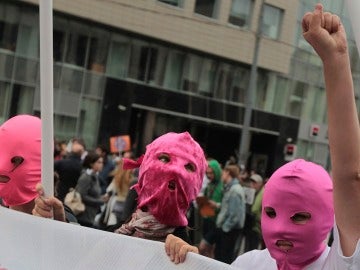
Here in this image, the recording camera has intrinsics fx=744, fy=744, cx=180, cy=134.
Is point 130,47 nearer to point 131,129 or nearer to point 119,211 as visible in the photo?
point 131,129

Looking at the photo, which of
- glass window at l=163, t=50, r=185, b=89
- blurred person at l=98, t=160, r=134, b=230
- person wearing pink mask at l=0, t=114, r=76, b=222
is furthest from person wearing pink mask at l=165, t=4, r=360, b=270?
glass window at l=163, t=50, r=185, b=89

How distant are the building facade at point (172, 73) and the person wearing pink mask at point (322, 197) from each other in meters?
18.2

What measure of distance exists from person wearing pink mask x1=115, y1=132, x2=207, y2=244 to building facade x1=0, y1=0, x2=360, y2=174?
17847 millimetres

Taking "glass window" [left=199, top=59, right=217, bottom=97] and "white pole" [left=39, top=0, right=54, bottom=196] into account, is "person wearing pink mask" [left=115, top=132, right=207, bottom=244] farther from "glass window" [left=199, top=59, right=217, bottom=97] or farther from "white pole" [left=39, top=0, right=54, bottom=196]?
"glass window" [left=199, top=59, right=217, bottom=97]

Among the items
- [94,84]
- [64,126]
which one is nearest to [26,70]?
[64,126]

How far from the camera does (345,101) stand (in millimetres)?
1599

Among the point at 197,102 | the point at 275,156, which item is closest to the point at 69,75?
the point at 197,102

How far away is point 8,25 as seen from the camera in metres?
20.9

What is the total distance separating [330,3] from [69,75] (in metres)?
20.5

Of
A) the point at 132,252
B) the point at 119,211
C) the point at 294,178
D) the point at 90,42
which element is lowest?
the point at 119,211

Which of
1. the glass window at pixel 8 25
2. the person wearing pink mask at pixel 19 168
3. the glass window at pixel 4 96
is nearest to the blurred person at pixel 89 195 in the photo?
the person wearing pink mask at pixel 19 168

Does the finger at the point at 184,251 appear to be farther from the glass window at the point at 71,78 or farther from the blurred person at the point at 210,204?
the glass window at the point at 71,78

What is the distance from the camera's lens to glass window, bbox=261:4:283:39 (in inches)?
1002

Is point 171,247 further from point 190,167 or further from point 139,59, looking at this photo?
point 139,59
